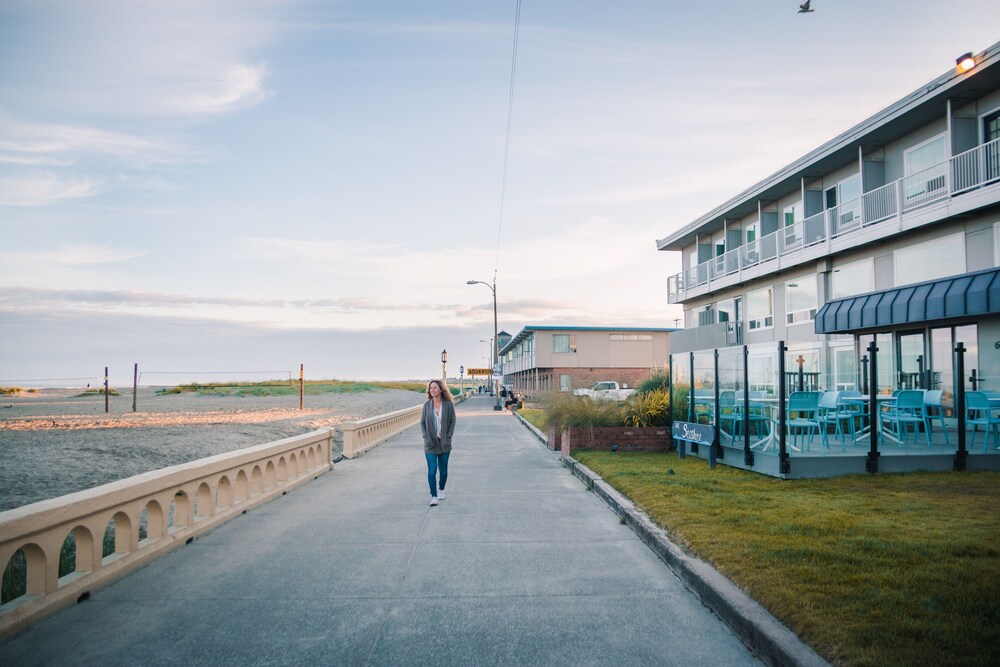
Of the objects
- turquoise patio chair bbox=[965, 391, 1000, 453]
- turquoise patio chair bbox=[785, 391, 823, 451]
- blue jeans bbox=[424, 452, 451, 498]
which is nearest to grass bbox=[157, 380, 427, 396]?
blue jeans bbox=[424, 452, 451, 498]

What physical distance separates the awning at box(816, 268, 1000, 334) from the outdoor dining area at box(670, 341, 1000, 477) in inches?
116

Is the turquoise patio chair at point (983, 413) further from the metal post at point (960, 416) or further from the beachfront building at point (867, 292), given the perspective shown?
the metal post at point (960, 416)

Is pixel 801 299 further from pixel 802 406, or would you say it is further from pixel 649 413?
pixel 802 406

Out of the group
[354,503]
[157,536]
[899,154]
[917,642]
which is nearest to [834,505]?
[917,642]

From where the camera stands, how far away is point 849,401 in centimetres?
1145

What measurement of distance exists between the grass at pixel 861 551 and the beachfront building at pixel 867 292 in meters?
1.40

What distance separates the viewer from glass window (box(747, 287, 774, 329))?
26516mm

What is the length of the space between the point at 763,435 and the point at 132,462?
12.1 meters

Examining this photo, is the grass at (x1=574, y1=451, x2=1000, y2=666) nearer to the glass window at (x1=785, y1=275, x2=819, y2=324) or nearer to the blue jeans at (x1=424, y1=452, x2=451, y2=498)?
the blue jeans at (x1=424, y1=452, x2=451, y2=498)

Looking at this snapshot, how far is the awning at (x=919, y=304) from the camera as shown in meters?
14.0

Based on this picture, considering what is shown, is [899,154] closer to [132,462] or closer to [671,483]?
[671,483]

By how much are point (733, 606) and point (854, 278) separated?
65.6ft

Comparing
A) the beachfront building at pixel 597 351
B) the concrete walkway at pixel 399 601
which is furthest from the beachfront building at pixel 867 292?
the beachfront building at pixel 597 351

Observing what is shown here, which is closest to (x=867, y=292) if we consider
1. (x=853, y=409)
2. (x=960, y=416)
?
(x=853, y=409)
